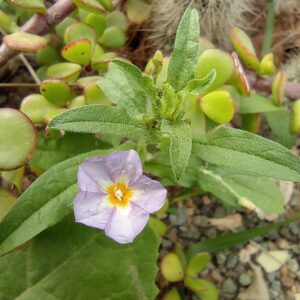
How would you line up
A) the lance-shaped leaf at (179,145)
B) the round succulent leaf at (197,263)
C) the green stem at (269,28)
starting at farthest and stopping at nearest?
the green stem at (269,28), the round succulent leaf at (197,263), the lance-shaped leaf at (179,145)

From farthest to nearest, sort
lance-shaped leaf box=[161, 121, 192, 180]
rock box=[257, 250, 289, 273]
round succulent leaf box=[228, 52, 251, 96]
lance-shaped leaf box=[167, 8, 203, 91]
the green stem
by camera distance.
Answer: the green stem < rock box=[257, 250, 289, 273] < round succulent leaf box=[228, 52, 251, 96] < lance-shaped leaf box=[167, 8, 203, 91] < lance-shaped leaf box=[161, 121, 192, 180]

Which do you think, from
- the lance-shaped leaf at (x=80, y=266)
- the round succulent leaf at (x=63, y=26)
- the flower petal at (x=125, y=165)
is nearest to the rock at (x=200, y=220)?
the lance-shaped leaf at (x=80, y=266)

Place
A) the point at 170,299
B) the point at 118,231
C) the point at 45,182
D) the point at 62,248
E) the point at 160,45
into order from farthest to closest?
the point at 160,45 < the point at 170,299 < the point at 62,248 < the point at 45,182 < the point at 118,231

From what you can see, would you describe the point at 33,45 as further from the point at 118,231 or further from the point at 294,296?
the point at 294,296

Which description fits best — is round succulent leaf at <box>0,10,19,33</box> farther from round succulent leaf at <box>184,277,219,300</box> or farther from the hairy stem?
round succulent leaf at <box>184,277,219,300</box>

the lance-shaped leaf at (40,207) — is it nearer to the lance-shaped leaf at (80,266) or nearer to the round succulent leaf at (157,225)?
the lance-shaped leaf at (80,266)

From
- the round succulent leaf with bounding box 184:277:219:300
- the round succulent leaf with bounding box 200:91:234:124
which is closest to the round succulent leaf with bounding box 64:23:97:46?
the round succulent leaf with bounding box 200:91:234:124

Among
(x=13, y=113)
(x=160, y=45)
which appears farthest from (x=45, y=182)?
(x=160, y=45)
